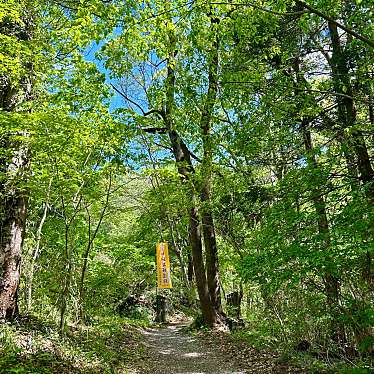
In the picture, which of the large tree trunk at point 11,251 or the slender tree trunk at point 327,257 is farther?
the large tree trunk at point 11,251

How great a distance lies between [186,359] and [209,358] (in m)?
0.60

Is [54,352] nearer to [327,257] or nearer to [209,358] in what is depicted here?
[209,358]

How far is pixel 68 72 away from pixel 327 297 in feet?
21.5

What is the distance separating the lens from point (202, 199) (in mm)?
11719

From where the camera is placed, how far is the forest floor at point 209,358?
22.2 ft

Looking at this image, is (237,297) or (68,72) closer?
(68,72)

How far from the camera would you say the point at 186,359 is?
8.59 m

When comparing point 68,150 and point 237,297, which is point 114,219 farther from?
point 68,150

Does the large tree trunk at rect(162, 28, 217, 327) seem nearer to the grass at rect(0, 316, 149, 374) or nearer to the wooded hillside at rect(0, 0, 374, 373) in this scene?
the wooded hillside at rect(0, 0, 374, 373)

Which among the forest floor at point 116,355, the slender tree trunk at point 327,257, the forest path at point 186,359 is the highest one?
the slender tree trunk at point 327,257

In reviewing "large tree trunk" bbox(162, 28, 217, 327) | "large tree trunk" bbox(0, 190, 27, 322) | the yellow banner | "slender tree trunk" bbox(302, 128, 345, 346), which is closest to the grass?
"large tree trunk" bbox(0, 190, 27, 322)

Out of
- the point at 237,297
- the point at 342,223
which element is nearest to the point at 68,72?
the point at 342,223

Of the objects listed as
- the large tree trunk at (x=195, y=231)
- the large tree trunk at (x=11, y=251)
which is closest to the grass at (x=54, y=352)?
the large tree trunk at (x=11, y=251)

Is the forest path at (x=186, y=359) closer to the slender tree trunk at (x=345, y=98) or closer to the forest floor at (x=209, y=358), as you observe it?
the forest floor at (x=209, y=358)
